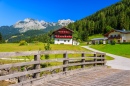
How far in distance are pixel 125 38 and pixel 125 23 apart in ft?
134

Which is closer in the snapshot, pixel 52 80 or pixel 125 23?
pixel 52 80

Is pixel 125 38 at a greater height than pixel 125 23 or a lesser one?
lesser

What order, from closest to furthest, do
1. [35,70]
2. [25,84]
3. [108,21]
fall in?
[25,84] → [35,70] → [108,21]

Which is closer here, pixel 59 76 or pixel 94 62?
pixel 59 76

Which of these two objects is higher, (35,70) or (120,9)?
(120,9)

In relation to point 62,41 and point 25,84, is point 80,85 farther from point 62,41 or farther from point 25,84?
point 62,41

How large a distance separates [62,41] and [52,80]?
98.3m

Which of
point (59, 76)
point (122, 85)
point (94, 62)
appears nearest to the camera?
point (122, 85)

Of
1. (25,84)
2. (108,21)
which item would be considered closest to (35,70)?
(25,84)

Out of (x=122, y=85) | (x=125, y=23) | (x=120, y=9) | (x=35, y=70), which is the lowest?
(x=122, y=85)

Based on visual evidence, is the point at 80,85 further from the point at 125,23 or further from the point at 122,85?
the point at 125,23

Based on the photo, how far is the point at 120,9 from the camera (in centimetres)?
19050

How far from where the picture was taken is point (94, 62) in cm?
1678

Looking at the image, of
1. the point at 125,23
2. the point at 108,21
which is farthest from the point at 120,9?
the point at 125,23
